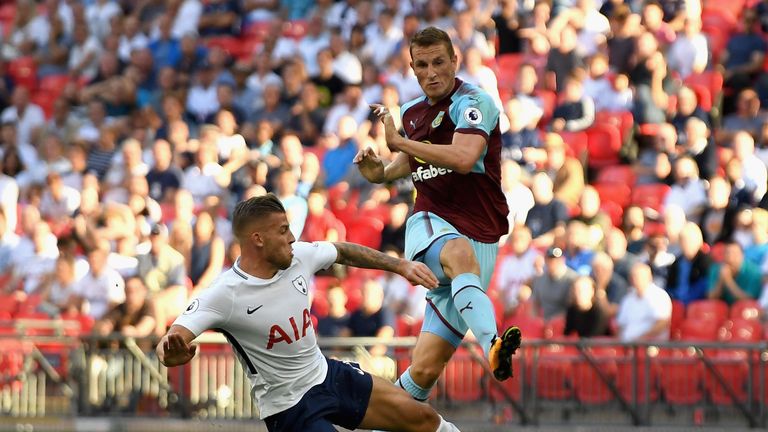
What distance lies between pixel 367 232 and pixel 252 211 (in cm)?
816

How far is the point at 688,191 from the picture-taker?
15.1 metres

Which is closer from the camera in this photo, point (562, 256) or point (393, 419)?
point (393, 419)

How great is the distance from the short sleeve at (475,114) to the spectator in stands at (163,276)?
293 inches

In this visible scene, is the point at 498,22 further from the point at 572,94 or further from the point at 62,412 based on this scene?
the point at 62,412

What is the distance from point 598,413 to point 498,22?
600 cm

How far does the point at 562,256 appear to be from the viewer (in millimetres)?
14758

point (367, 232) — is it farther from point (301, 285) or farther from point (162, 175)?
point (301, 285)

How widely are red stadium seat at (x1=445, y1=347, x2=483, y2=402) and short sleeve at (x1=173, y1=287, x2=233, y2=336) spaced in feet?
21.3

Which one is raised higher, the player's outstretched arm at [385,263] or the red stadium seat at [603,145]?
the red stadium seat at [603,145]

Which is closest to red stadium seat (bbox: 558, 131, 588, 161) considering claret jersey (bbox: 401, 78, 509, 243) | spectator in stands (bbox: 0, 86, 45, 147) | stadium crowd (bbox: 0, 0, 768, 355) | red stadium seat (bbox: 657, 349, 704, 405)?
stadium crowd (bbox: 0, 0, 768, 355)

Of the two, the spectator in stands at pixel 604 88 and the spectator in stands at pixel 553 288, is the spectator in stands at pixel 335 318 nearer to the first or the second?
the spectator in stands at pixel 553 288

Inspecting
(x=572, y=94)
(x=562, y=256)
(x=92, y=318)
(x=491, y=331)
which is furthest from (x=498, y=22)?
(x=491, y=331)

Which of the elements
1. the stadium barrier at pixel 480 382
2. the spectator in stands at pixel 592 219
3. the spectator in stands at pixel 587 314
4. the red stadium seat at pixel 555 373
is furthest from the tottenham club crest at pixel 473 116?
the spectator in stands at pixel 592 219

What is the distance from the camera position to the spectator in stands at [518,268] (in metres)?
14.9
